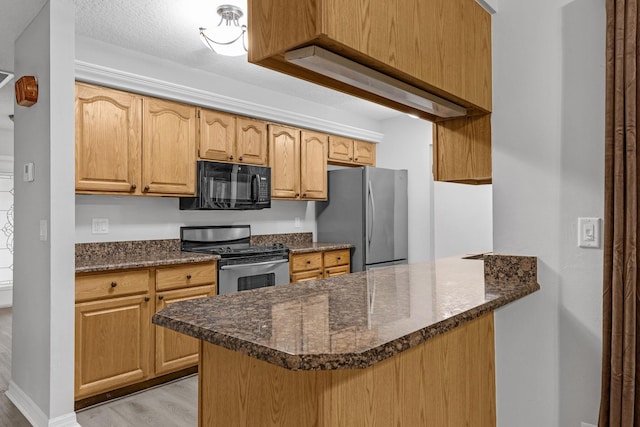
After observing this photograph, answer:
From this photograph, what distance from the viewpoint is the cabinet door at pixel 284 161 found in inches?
163

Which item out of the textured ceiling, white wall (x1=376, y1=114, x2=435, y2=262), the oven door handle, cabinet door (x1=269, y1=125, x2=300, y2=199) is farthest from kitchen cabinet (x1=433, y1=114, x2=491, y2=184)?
white wall (x1=376, y1=114, x2=435, y2=262)

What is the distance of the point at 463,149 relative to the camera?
6.61 ft

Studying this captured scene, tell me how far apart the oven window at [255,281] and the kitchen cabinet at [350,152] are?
169cm

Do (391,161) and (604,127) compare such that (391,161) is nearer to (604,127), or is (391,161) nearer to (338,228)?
(338,228)

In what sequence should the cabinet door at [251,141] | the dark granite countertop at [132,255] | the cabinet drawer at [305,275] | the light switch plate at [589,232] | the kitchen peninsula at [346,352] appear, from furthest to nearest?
the cabinet drawer at [305,275] → the cabinet door at [251,141] → the dark granite countertop at [132,255] → the light switch plate at [589,232] → the kitchen peninsula at [346,352]

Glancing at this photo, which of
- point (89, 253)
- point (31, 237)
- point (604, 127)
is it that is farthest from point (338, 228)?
point (604, 127)

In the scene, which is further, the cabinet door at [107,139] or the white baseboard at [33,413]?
the cabinet door at [107,139]

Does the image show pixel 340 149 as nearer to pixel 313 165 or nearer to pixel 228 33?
pixel 313 165

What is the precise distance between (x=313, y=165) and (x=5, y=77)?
2.84 meters

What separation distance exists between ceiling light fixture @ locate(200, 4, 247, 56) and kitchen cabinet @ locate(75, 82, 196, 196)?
823 mm

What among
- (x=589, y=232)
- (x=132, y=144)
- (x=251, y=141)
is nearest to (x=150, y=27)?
(x=132, y=144)

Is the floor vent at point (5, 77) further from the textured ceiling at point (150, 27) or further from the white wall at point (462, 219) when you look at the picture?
the white wall at point (462, 219)

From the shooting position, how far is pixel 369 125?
5.43 m

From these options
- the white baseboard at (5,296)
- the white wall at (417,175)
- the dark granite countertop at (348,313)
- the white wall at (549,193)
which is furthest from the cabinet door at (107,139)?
the white baseboard at (5,296)
